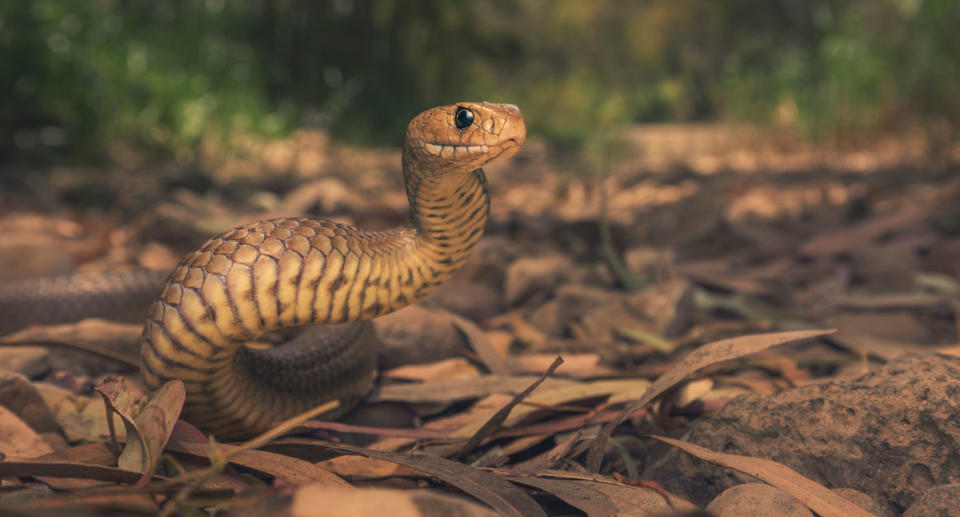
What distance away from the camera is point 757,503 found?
1.40 meters

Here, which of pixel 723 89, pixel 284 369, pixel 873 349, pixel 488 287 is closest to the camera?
pixel 284 369

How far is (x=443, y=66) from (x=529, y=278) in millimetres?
6455

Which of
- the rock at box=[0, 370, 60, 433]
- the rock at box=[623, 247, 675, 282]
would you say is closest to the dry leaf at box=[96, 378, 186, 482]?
the rock at box=[0, 370, 60, 433]

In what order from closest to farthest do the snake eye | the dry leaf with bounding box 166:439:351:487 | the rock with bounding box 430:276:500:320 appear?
the dry leaf with bounding box 166:439:351:487 → the snake eye → the rock with bounding box 430:276:500:320

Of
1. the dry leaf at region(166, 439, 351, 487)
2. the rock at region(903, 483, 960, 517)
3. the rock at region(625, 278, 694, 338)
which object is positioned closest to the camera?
the rock at region(903, 483, 960, 517)

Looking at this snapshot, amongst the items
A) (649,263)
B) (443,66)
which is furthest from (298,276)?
(443,66)

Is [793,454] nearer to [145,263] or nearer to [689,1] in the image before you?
[145,263]

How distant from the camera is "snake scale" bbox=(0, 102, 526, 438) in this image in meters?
1.62

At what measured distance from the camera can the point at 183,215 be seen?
392 centimetres

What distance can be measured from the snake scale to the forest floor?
4.7 inches

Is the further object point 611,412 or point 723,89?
point 723,89

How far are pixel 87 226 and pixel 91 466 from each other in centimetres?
340

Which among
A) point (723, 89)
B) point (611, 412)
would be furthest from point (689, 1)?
point (611, 412)

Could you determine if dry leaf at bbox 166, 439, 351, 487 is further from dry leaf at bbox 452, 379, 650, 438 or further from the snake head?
the snake head
